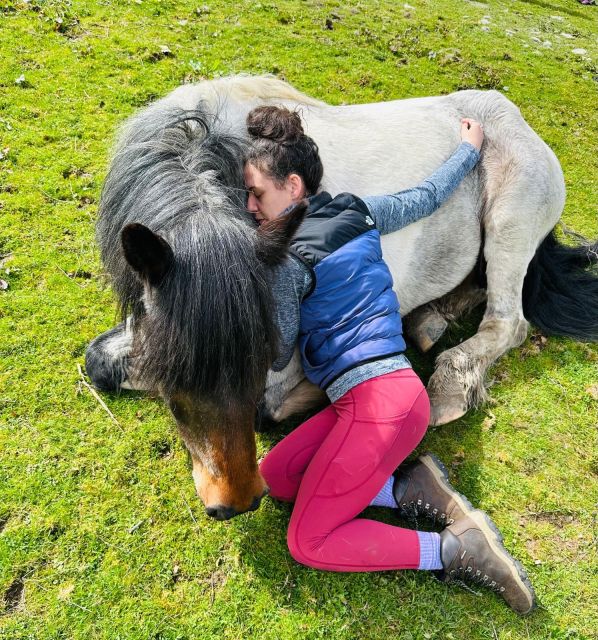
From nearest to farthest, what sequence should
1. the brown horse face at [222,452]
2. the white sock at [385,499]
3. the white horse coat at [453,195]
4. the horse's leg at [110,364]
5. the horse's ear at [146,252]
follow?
the horse's ear at [146,252]
the brown horse face at [222,452]
the white sock at [385,499]
the horse's leg at [110,364]
the white horse coat at [453,195]

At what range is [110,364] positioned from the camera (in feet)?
10.7

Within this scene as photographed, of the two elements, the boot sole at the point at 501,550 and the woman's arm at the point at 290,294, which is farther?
the boot sole at the point at 501,550

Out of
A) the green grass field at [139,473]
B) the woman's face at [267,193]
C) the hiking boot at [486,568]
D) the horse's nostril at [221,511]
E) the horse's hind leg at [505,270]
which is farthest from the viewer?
the horse's hind leg at [505,270]

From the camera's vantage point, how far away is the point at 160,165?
8.34 ft

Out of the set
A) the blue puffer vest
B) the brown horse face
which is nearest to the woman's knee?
the brown horse face

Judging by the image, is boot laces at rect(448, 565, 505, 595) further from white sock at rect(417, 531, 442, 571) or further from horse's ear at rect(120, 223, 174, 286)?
horse's ear at rect(120, 223, 174, 286)

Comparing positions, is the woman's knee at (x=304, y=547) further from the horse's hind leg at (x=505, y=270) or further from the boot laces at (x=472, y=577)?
the horse's hind leg at (x=505, y=270)

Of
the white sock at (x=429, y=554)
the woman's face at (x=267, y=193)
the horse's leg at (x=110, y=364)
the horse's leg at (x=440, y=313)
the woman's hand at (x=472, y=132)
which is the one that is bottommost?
the white sock at (x=429, y=554)

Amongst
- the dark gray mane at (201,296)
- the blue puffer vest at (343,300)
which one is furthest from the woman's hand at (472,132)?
the dark gray mane at (201,296)

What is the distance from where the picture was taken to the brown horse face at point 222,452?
2086 millimetres

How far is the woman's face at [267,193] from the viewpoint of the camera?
9.29 ft

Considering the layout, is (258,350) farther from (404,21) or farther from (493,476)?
(404,21)

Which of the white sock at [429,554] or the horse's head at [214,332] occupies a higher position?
the horse's head at [214,332]

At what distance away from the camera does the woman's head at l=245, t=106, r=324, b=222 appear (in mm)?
2852
